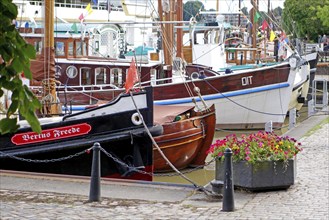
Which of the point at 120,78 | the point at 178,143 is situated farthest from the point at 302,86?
the point at 178,143

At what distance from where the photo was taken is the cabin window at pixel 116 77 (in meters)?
24.9

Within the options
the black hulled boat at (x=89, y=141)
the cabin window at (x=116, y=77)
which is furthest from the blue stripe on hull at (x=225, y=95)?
the black hulled boat at (x=89, y=141)

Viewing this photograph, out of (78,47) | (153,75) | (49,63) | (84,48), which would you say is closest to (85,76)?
(78,47)

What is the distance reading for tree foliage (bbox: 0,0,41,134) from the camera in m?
3.54

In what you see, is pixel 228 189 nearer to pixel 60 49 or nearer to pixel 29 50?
pixel 29 50

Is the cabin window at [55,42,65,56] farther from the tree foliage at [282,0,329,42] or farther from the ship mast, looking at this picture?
the tree foliage at [282,0,329,42]

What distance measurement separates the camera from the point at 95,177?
33.6 ft

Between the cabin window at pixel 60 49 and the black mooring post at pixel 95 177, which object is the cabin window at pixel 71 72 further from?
the black mooring post at pixel 95 177

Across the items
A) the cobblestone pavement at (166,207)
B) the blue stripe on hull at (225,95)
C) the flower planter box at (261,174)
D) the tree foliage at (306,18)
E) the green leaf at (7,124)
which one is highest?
the tree foliage at (306,18)

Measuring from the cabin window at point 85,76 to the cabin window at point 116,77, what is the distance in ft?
2.48

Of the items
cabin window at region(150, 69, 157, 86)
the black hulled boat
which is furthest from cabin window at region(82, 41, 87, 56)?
the black hulled boat

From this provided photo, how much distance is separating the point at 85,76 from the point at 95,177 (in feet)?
48.6

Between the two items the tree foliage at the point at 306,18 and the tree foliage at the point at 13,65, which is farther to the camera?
the tree foliage at the point at 306,18

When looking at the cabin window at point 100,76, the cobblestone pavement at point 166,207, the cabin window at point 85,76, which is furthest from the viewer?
the cabin window at point 100,76
